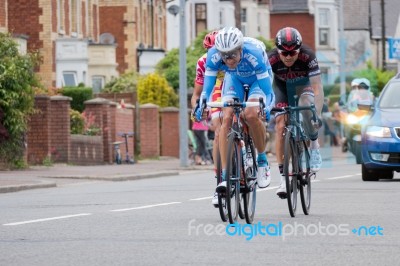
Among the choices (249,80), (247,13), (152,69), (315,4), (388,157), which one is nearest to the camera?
A: (249,80)

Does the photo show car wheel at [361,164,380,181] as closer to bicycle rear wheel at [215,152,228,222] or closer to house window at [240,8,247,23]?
bicycle rear wheel at [215,152,228,222]

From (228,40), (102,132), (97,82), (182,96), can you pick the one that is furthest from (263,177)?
(97,82)

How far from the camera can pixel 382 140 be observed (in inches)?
865

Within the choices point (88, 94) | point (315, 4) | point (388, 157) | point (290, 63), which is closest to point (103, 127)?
point (88, 94)

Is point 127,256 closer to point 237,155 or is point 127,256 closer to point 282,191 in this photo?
point 237,155

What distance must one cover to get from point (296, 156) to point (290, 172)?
0.58 ft

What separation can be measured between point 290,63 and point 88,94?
107 ft

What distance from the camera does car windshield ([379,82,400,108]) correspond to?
74.5 ft

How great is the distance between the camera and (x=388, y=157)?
2186 cm

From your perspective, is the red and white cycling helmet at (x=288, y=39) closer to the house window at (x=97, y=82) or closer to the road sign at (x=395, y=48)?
the road sign at (x=395, y=48)

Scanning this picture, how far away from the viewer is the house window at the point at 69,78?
54.8 m

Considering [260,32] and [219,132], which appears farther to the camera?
[260,32]

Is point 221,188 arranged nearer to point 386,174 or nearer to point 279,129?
point 279,129

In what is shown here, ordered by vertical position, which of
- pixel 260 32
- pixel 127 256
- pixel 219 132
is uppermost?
pixel 260 32
